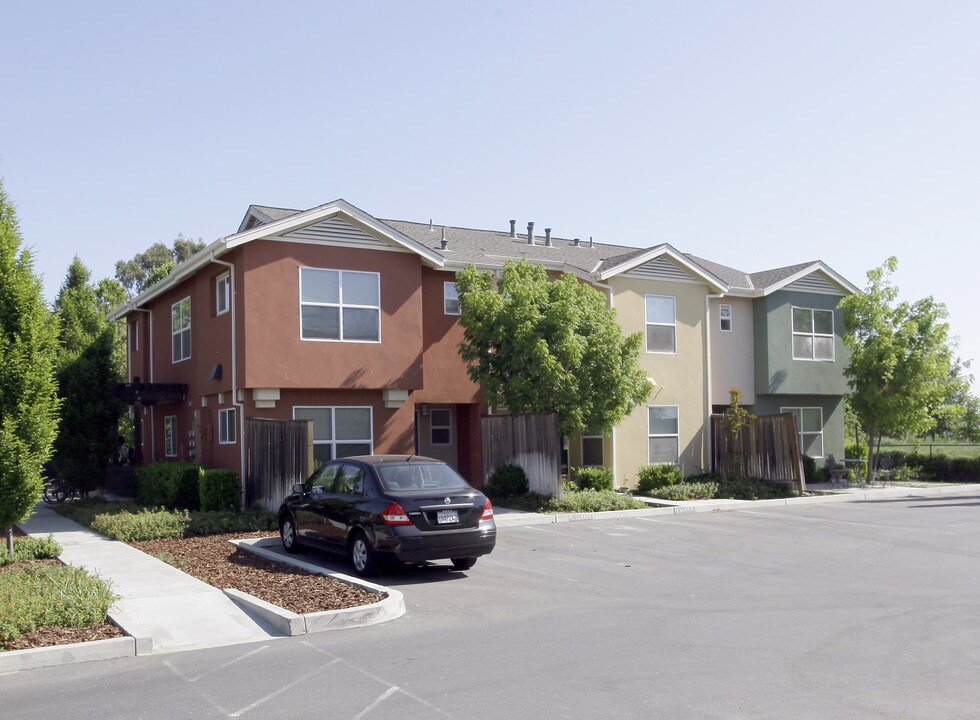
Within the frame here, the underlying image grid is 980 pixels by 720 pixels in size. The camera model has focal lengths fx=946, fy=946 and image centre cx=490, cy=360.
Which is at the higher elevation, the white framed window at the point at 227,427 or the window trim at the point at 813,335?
the window trim at the point at 813,335

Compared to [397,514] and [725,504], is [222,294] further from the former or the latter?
[725,504]

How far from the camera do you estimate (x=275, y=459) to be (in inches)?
729

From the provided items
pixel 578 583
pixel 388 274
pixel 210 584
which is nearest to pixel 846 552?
pixel 578 583

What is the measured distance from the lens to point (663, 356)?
2550 cm

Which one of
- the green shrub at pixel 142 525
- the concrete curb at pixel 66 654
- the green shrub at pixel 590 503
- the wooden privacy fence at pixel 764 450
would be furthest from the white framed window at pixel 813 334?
the concrete curb at pixel 66 654

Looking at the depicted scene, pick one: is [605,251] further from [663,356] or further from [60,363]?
[60,363]

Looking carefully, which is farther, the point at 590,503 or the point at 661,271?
the point at 661,271

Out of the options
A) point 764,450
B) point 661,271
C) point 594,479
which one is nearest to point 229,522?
point 594,479

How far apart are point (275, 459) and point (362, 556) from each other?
657cm

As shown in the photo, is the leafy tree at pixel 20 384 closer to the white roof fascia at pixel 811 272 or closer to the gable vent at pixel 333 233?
the gable vent at pixel 333 233

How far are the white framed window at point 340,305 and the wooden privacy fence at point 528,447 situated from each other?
11.8ft

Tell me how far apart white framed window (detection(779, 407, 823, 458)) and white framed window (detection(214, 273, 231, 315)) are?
55.5ft

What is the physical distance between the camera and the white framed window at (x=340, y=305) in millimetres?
19953

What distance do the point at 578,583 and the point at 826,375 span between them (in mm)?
18703
